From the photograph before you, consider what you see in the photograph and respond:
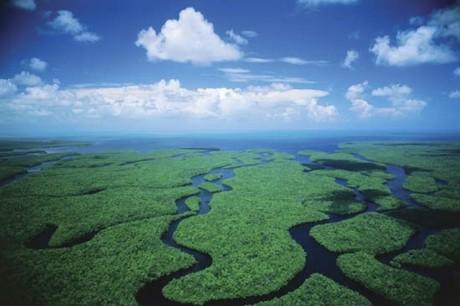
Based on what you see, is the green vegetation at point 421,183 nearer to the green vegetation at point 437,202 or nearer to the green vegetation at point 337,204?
the green vegetation at point 437,202

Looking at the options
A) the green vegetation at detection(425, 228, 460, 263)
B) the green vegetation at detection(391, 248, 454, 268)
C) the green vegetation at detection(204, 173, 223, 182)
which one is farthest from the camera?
the green vegetation at detection(204, 173, 223, 182)

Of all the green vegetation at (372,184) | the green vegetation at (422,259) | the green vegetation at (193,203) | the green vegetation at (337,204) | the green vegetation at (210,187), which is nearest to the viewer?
the green vegetation at (422,259)

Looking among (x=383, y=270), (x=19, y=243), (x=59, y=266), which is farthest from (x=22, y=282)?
(x=383, y=270)

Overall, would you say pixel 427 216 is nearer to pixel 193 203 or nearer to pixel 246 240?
pixel 246 240

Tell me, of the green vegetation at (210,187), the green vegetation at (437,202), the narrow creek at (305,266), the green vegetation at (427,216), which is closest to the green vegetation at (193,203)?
the narrow creek at (305,266)

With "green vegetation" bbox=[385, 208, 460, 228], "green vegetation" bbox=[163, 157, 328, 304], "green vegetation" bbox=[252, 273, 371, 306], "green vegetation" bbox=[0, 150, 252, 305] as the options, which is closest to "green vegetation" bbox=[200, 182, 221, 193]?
"green vegetation" bbox=[0, 150, 252, 305]

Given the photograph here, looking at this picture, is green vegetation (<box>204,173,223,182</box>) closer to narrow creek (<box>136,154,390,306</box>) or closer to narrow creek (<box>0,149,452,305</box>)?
narrow creek (<box>0,149,452,305</box>)
